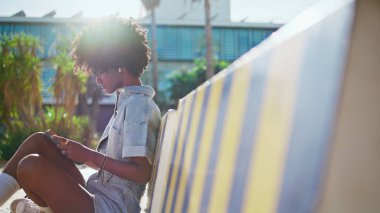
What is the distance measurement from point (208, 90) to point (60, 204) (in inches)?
37.8

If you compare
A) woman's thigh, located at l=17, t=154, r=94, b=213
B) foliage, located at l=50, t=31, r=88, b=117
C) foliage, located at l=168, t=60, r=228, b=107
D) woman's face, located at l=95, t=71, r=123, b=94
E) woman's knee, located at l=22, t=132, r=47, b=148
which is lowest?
foliage, located at l=168, t=60, r=228, b=107

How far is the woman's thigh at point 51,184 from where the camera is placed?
1.91 metres

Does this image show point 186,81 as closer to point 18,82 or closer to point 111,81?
point 18,82

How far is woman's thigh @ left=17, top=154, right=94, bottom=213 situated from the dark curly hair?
60cm

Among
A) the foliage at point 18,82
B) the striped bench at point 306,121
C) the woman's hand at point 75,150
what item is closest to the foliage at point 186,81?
the foliage at point 18,82

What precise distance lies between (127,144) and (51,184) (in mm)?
353

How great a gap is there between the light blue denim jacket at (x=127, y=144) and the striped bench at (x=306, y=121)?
86 centimetres

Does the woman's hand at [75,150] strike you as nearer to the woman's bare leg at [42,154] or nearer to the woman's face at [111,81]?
the woman's bare leg at [42,154]

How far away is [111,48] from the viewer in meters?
2.29

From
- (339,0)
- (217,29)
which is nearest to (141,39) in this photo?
(339,0)

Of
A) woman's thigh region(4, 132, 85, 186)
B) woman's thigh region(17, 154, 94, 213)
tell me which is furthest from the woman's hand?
woman's thigh region(4, 132, 85, 186)

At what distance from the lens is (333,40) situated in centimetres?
61

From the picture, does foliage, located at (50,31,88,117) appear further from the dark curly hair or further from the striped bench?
the striped bench

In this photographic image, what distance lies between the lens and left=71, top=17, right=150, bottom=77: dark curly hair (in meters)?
2.30
